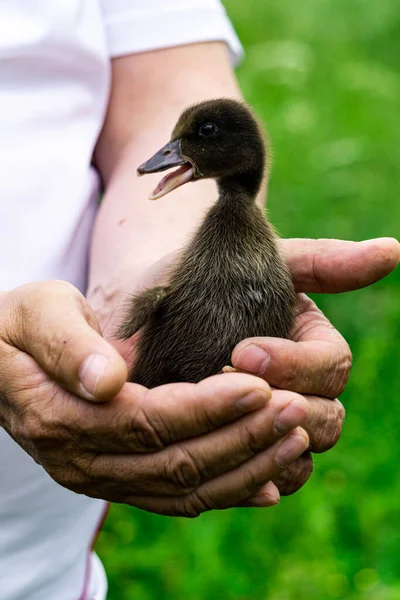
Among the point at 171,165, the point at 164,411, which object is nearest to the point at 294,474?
the point at 164,411

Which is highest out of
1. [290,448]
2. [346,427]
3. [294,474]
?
[290,448]

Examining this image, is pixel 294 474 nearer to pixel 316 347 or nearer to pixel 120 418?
pixel 316 347

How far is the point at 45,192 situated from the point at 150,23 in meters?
0.63

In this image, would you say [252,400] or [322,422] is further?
[322,422]

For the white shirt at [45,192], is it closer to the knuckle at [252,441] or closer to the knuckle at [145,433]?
the knuckle at [145,433]

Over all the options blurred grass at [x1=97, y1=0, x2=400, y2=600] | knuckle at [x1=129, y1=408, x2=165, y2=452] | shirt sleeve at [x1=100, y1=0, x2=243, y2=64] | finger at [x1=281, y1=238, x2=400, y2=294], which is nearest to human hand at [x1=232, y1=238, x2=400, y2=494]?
finger at [x1=281, y1=238, x2=400, y2=294]

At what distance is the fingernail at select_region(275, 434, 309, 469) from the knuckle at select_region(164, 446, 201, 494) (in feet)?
0.51

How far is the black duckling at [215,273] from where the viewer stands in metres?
1.98

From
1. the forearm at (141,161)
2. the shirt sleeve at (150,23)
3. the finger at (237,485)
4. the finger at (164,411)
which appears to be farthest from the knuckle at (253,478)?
the shirt sleeve at (150,23)

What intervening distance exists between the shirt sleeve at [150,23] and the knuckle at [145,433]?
128 cm

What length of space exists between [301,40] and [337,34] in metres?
0.43

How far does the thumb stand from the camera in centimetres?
158

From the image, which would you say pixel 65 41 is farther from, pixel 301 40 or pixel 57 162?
pixel 301 40

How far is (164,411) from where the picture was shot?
1.66 m
